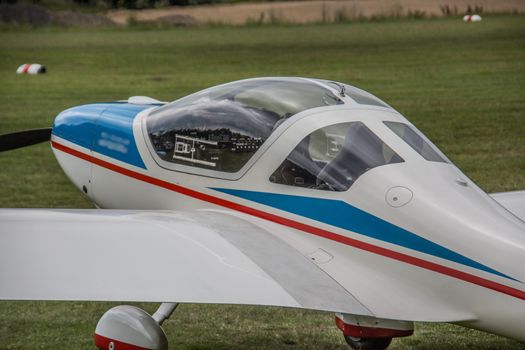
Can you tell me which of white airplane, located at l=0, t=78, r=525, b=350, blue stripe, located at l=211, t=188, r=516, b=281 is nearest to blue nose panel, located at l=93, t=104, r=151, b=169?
white airplane, located at l=0, t=78, r=525, b=350

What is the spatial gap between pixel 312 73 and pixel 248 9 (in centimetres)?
1581

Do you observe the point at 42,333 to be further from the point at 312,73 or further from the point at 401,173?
the point at 312,73

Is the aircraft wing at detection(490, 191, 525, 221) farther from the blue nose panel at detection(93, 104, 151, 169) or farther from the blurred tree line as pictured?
the blurred tree line

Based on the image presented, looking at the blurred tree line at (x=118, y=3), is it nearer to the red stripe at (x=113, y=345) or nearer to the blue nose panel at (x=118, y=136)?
the blue nose panel at (x=118, y=136)

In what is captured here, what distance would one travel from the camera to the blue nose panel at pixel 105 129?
772 cm

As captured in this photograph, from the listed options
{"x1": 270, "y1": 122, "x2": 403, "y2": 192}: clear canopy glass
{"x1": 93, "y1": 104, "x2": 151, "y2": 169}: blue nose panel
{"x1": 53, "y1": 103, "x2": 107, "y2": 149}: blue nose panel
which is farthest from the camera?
{"x1": 53, "y1": 103, "x2": 107, "y2": 149}: blue nose panel

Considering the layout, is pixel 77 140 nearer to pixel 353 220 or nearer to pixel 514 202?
pixel 353 220

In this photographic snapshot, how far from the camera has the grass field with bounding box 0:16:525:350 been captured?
7973 millimetres

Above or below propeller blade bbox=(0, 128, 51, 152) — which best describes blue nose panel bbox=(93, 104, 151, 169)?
above

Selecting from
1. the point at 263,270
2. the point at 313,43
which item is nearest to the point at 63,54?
the point at 313,43

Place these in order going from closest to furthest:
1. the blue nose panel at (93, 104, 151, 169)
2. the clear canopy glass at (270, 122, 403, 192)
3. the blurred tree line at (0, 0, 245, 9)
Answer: the clear canopy glass at (270, 122, 403, 192)
the blue nose panel at (93, 104, 151, 169)
the blurred tree line at (0, 0, 245, 9)

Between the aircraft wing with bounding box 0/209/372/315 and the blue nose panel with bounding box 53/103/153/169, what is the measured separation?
1029mm

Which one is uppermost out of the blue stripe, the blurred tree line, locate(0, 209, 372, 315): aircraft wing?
the blue stripe

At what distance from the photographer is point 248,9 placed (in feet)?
138
